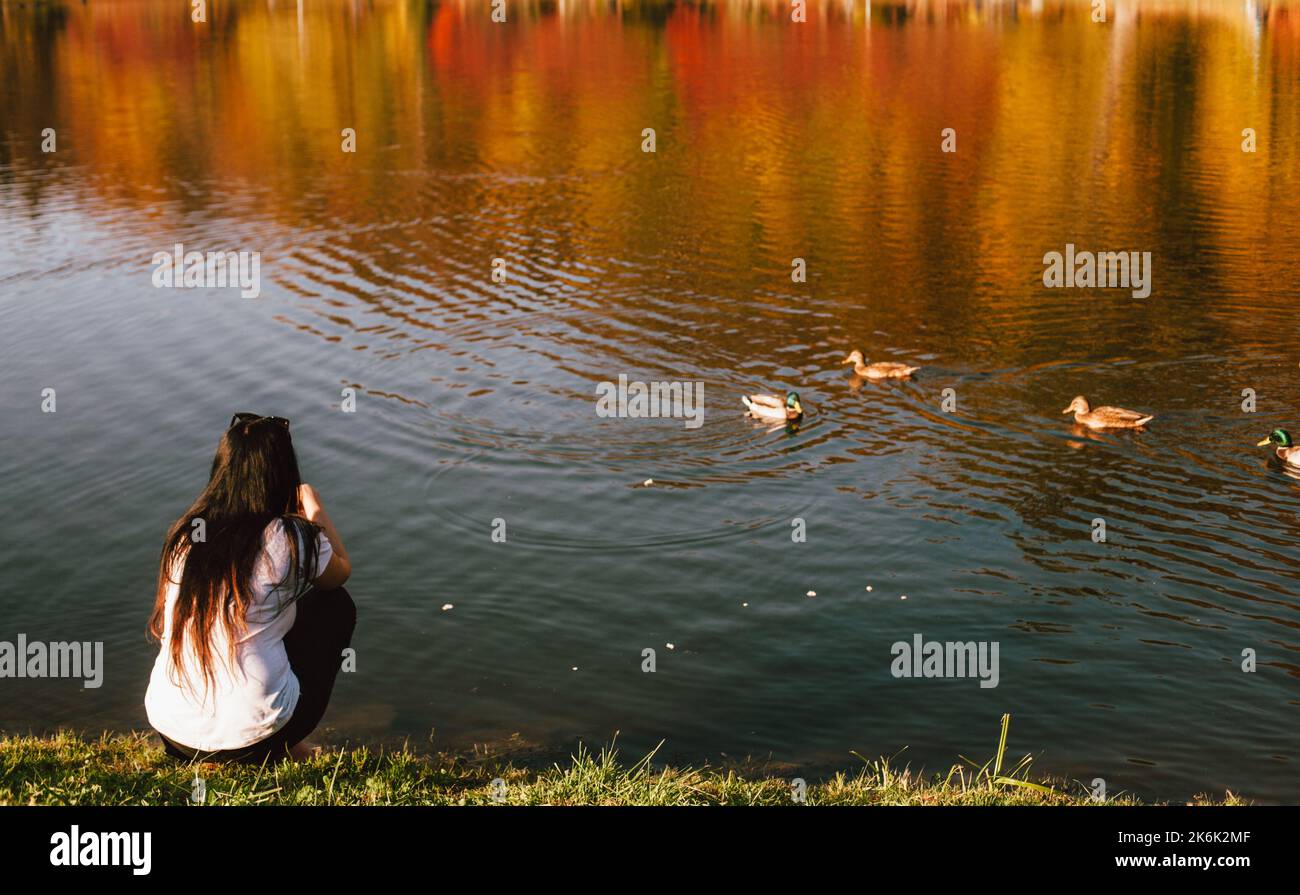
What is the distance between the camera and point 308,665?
9.37m

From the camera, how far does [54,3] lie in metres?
108

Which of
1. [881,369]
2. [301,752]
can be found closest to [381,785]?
[301,752]

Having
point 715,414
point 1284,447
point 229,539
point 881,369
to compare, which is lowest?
point 1284,447

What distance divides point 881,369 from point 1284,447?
6731 mm

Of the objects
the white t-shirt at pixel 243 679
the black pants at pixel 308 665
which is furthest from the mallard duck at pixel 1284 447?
the white t-shirt at pixel 243 679

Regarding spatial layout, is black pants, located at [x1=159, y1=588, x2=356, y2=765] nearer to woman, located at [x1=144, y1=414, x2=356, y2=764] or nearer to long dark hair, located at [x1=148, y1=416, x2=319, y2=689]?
woman, located at [x1=144, y1=414, x2=356, y2=764]

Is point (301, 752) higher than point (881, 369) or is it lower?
lower

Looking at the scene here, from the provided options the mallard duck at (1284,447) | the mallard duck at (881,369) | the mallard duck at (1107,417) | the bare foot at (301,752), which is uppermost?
the mallard duck at (881,369)

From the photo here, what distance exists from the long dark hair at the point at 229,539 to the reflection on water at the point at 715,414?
15.3ft

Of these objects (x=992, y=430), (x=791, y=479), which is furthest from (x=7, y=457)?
(x=992, y=430)

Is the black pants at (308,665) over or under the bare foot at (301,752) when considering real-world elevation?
over

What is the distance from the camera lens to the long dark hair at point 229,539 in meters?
8.59

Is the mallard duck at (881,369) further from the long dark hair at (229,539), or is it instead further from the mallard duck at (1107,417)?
the long dark hair at (229,539)

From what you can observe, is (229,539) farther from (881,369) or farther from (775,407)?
(881,369)
